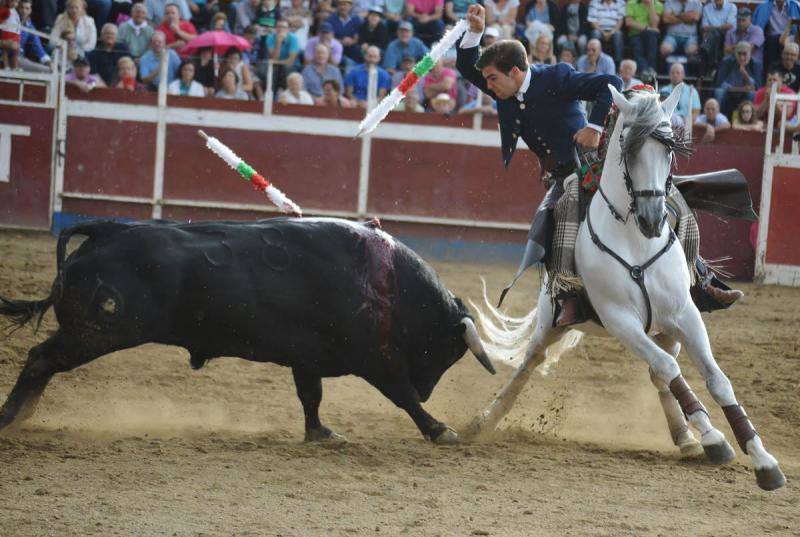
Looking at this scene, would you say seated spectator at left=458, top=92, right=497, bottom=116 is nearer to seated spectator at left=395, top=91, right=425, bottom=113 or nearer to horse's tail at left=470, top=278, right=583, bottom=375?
seated spectator at left=395, top=91, right=425, bottom=113

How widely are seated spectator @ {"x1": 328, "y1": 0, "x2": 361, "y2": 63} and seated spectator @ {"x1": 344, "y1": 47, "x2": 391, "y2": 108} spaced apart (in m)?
0.61

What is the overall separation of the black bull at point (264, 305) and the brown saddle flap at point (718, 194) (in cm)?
126

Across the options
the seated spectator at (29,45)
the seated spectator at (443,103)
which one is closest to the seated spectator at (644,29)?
the seated spectator at (443,103)

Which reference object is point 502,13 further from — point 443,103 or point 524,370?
point 524,370

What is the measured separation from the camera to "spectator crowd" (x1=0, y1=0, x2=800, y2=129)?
40.8 feet

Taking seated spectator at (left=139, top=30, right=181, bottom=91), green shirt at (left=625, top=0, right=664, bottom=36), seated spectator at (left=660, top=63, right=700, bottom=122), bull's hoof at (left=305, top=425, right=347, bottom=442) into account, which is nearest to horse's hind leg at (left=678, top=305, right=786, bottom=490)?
bull's hoof at (left=305, top=425, right=347, bottom=442)

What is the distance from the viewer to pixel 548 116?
18.5ft

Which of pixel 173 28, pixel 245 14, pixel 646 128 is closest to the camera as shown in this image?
pixel 646 128

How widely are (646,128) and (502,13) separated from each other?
9085 mm

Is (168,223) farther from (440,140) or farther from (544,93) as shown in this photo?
(440,140)

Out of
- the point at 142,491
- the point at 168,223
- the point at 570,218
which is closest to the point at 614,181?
the point at 570,218

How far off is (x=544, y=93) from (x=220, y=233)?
5.51ft

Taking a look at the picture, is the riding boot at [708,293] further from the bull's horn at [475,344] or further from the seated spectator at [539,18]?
the seated spectator at [539,18]

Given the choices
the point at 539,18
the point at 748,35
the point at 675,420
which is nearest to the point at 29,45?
the point at 539,18
